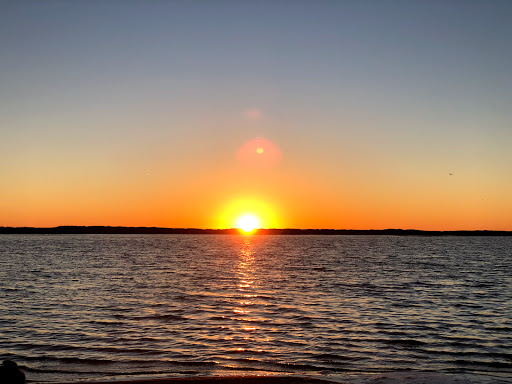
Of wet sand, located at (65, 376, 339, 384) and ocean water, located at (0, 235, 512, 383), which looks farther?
ocean water, located at (0, 235, 512, 383)

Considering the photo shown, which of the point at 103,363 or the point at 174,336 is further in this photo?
the point at 174,336

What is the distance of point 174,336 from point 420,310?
17.1 meters

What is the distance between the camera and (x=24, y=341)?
2405 centimetres

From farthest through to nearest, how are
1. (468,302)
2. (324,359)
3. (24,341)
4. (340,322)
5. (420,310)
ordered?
1. (468,302)
2. (420,310)
3. (340,322)
4. (24,341)
5. (324,359)

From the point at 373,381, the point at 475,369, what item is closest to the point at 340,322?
the point at 475,369

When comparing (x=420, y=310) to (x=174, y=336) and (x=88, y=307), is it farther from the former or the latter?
(x=88, y=307)

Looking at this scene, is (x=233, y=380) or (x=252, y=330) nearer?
(x=233, y=380)

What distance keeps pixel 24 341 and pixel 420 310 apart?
2371 cm

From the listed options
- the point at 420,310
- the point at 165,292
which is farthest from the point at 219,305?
the point at 420,310

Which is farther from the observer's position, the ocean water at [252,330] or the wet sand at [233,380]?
the ocean water at [252,330]

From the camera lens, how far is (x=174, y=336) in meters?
25.3

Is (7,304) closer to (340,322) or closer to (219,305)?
(219,305)

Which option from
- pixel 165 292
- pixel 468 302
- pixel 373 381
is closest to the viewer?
pixel 373 381

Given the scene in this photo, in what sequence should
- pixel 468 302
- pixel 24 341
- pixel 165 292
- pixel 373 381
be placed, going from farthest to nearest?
1. pixel 165 292
2. pixel 468 302
3. pixel 24 341
4. pixel 373 381
